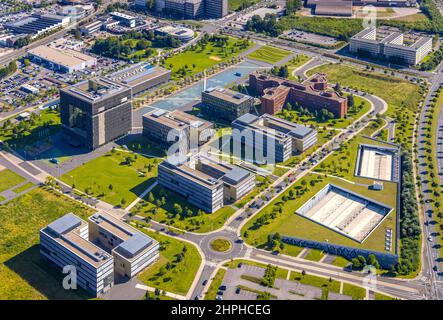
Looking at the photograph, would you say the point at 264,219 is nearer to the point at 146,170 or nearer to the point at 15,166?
the point at 146,170


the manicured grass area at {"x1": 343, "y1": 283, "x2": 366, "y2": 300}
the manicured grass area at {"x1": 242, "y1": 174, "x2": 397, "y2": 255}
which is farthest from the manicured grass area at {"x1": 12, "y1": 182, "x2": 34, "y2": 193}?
the manicured grass area at {"x1": 343, "y1": 283, "x2": 366, "y2": 300}

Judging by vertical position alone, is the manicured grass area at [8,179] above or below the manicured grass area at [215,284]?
above

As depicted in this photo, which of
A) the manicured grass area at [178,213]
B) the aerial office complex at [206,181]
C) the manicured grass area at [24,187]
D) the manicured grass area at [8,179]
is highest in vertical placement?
the aerial office complex at [206,181]

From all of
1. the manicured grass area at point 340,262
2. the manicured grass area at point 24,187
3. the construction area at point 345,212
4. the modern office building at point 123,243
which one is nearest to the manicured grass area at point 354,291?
the manicured grass area at point 340,262

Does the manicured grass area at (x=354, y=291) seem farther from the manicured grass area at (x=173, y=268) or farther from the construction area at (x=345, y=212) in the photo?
the manicured grass area at (x=173, y=268)

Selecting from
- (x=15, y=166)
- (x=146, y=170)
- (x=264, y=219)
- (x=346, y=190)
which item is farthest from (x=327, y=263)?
(x=15, y=166)
